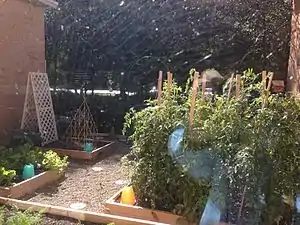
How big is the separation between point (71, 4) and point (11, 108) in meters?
3.26

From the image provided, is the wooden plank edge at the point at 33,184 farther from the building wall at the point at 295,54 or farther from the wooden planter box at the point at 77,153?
the building wall at the point at 295,54

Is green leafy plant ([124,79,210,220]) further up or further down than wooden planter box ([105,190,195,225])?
further up

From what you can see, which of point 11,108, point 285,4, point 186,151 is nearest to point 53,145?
point 11,108

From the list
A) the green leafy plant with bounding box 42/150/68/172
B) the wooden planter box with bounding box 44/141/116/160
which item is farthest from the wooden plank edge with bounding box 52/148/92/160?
the green leafy plant with bounding box 42/150/68/172

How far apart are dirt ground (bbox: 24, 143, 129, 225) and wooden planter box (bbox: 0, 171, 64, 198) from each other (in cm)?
8

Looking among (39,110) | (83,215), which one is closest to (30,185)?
(83,215)

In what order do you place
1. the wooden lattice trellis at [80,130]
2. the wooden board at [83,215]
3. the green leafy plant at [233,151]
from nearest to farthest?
the green leafy plant at [233,151]
the wooden board at [83,215]
the wooden lattice trellis at [80,130]

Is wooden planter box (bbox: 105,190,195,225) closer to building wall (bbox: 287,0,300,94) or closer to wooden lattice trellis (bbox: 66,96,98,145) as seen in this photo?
building wall (bbox: 287,0,300,94)

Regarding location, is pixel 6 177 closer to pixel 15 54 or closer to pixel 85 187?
pixel 85 187

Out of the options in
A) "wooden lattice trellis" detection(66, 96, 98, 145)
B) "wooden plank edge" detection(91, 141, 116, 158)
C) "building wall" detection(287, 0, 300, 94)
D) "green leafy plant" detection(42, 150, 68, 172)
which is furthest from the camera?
"wooden lattice trellis" detection(66, 96, 98, 145)

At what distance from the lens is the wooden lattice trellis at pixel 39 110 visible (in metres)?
5.57

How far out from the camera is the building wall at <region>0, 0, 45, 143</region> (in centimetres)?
523

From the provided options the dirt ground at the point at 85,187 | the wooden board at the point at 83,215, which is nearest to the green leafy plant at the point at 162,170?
the wooden board at the point at 83,215

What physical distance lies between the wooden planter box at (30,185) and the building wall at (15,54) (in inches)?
63.7
